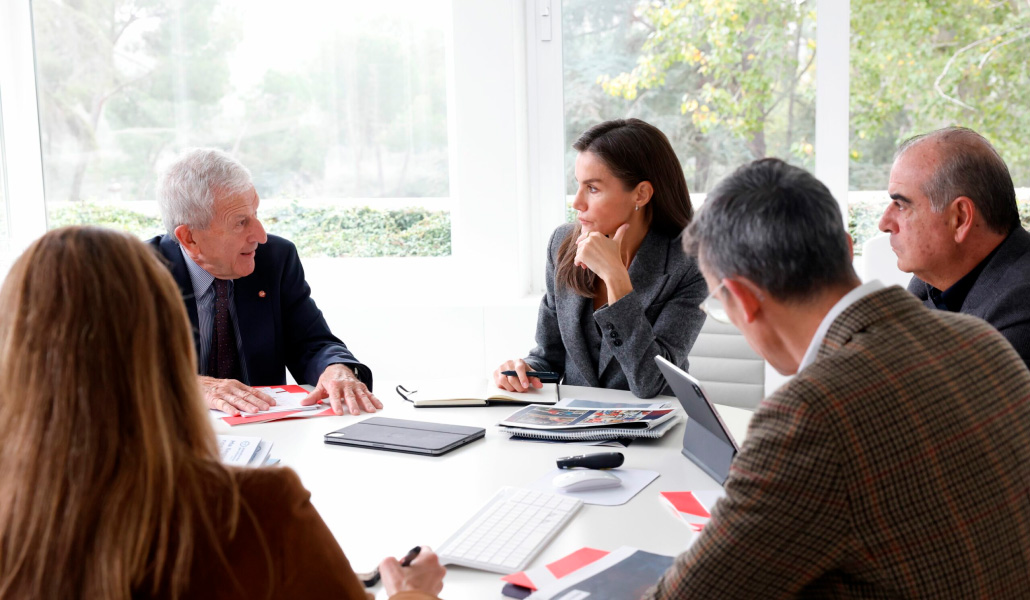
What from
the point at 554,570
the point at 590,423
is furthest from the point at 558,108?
the point at 554,570

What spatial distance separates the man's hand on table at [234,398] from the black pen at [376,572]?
3.34ft

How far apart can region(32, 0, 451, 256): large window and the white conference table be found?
1865 millimetres

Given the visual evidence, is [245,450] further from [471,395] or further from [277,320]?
[277,320]

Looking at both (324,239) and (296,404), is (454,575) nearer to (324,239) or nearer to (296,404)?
(296,404)

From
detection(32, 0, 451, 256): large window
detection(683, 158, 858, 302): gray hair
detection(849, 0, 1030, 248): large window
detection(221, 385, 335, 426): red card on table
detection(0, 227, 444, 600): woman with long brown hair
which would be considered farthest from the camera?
detection(32, 0, 451, 256): large window

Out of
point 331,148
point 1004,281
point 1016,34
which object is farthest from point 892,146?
point 331,148

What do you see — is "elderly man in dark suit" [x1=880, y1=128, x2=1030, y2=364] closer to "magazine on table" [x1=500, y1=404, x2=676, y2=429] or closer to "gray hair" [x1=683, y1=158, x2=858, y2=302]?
"magazine on table" [x1=500, y1=404, x2=676, y2=429]

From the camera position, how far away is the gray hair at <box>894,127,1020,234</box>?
213 centimetres

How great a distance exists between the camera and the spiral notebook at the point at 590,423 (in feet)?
6.45

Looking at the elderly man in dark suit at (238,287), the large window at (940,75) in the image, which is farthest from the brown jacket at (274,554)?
the large window at (940,75)

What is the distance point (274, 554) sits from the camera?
3.23ft

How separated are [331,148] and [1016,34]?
9.27 ft

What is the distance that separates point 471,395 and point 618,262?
563 millimetres

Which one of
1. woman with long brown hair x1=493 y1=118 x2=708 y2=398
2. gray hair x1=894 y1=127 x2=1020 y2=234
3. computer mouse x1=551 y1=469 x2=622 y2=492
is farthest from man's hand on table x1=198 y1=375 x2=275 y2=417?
gray hair x1=894 y1=127 x2=1020 y2=234
